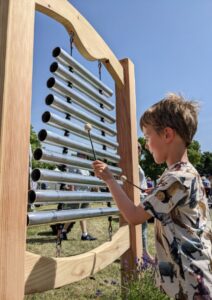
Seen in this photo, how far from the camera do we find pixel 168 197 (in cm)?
166

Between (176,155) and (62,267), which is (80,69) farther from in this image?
(62,267)

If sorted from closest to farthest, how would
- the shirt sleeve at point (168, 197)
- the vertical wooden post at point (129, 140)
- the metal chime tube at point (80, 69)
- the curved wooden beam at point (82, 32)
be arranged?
the shirt sleeve at point (168, 197), the curved wooden beam at point (82, 32), the metal chime tube at point (80, 69), the vertical wooden post at point (129, 140)

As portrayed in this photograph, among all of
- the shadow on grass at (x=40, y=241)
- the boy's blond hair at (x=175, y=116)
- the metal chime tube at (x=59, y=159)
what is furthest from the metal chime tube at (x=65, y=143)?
the shadow on grass at (x=40, y=241)

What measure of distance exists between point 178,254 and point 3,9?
1.30 m

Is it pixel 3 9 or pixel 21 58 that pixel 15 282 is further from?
pixel 3 9

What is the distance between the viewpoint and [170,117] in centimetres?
183

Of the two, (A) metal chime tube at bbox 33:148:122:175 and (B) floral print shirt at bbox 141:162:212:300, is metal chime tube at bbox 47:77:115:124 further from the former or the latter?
(B) floral print shirt at bbox 141:162:212:300

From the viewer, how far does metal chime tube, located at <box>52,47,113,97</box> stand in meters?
2.00

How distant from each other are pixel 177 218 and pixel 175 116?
0.51m

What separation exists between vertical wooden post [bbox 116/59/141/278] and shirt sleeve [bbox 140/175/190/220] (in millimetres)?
1138

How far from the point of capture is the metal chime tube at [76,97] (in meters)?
1.91

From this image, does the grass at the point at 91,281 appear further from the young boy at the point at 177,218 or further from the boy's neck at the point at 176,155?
the boy's neck at the point at 176,155

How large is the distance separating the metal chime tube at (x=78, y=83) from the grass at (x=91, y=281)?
130 centimetres

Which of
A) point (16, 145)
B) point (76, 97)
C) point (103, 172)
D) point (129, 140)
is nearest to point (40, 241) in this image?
point (129, 140)
